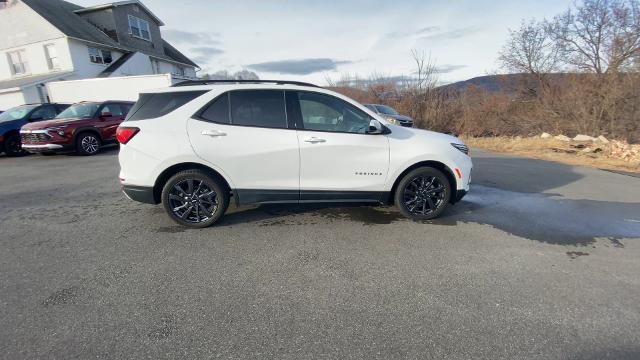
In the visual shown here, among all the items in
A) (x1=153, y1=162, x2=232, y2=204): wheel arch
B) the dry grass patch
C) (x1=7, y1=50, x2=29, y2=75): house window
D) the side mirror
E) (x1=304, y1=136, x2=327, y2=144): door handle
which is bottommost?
the dry grass patch

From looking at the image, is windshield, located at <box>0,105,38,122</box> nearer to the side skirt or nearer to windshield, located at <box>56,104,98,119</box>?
windshield, located at <box>56,104,98,119</box>

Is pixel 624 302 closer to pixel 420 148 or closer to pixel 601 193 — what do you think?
pixel 420 148

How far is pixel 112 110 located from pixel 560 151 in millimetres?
16810

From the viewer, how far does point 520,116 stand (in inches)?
730

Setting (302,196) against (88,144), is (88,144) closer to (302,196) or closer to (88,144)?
(88,144)

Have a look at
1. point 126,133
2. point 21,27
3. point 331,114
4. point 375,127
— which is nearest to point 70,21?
point 21,27

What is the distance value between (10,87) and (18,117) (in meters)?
14.3

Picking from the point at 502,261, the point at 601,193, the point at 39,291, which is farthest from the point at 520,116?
the point at 39,291

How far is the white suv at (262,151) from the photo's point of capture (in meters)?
4.00

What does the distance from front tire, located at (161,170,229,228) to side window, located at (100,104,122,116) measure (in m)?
9.08

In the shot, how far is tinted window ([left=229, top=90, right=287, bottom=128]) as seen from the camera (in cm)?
409

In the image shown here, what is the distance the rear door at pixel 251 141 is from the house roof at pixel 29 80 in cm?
2465

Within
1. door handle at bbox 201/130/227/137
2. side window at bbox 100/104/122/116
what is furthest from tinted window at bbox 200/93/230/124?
side window at bbox 100/104/122/116

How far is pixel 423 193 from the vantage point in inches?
175
